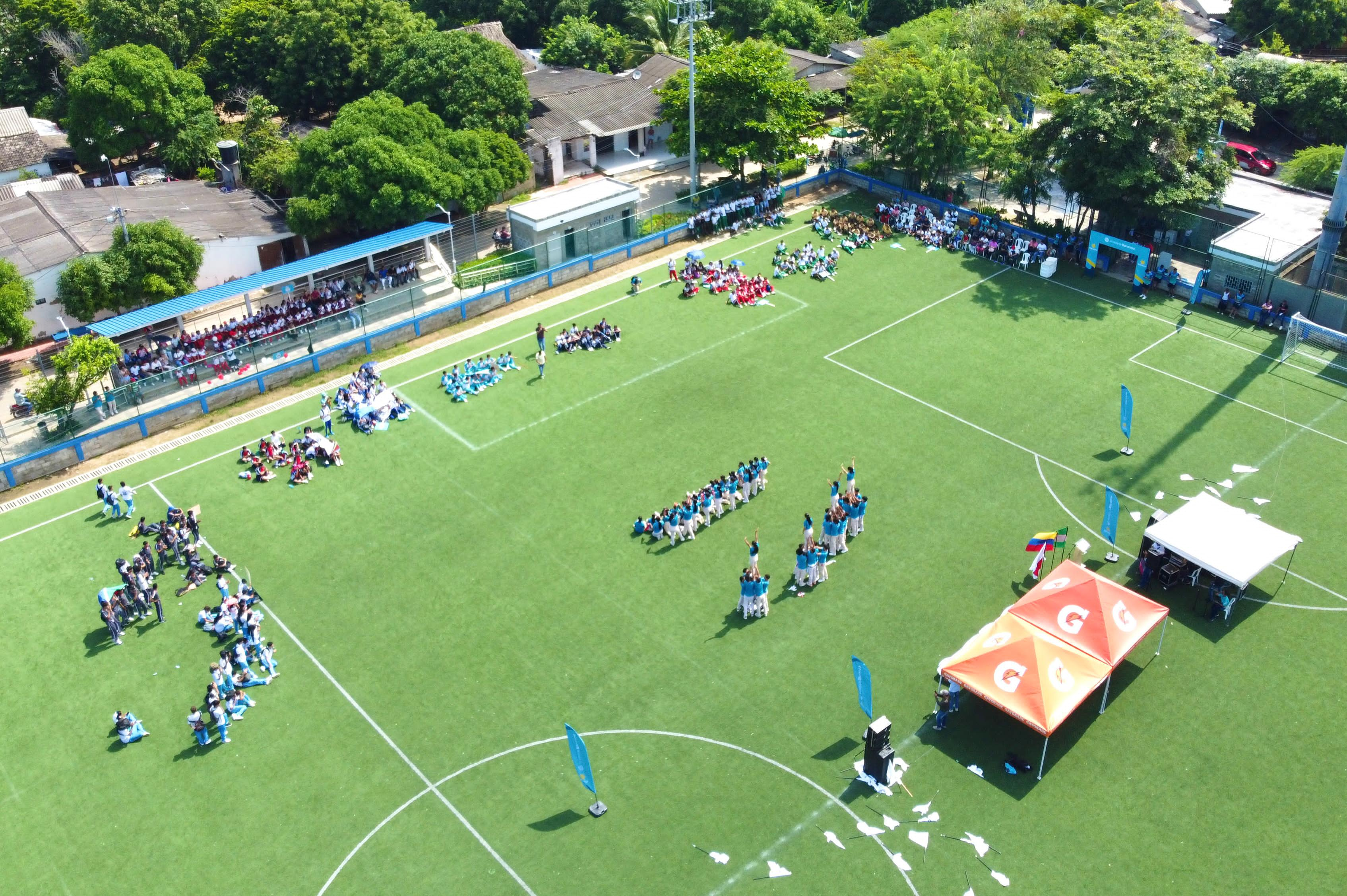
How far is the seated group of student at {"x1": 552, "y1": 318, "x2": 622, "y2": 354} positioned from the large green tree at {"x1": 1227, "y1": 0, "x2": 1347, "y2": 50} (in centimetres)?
5778

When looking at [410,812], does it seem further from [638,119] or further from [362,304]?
[638,119]

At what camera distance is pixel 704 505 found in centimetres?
3066

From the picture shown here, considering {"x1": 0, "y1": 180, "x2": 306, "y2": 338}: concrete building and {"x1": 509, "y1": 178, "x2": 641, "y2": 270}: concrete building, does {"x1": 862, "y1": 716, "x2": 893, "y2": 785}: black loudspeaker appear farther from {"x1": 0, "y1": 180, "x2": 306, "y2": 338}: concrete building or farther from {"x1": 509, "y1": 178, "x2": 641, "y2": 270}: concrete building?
{"x1": 0, "y1": 180, "x2": 306, "y2": 338}: concrete building

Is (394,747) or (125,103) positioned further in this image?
(125,103)

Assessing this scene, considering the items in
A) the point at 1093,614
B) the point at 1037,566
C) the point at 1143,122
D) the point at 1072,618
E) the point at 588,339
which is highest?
the point at 1143,122

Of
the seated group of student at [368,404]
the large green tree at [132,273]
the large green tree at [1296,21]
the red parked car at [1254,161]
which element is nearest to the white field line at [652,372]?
the seated group of student at [368,404]

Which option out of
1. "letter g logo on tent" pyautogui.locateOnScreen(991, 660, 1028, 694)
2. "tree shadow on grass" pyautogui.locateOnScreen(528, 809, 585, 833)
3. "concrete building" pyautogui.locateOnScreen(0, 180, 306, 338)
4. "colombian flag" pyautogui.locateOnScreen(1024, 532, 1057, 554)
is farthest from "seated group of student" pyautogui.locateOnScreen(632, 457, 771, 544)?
"concrete building" pyautogui.locateOnScreen(0, 180, 306, 338)

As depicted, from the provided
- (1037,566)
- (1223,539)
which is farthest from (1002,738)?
(1223,539)

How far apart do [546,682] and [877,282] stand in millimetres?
26327

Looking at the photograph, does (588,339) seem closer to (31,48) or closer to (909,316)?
(909,316)

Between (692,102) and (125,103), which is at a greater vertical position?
(692,102)

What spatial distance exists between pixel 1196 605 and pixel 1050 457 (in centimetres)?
742

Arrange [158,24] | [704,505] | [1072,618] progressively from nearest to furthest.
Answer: [1072,618] → [704,505] → [158,24]

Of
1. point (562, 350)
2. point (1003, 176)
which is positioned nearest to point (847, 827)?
point (562, 350)
